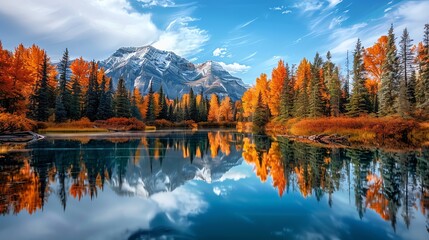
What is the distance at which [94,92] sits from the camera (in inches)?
2174

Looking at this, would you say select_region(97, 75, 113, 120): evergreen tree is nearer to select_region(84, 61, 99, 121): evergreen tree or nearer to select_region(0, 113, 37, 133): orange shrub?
select_region(84, 61, 99, 121): evergreen tree

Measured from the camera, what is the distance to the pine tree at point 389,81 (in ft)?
133

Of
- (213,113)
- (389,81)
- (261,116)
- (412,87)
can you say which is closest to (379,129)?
(389,81)

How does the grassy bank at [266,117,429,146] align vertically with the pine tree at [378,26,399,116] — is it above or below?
below

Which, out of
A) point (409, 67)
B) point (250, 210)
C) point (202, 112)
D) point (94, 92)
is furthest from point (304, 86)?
point (202, 112)

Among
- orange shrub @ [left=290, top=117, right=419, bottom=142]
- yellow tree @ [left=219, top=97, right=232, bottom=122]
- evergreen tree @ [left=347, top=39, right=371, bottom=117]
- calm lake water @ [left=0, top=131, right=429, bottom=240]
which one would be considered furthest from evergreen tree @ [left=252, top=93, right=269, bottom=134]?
calm lake water @ [left=0, top=131, right=429, bottom=240]

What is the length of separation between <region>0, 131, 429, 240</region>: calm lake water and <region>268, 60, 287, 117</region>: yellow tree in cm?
4947

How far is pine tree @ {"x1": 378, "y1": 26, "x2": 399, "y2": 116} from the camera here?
40.5m

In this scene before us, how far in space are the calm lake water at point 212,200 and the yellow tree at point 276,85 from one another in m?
49.5

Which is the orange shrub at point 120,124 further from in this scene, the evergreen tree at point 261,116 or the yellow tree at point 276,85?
the yellow tree at point 276,85

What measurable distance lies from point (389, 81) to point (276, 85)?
2522 centimetres

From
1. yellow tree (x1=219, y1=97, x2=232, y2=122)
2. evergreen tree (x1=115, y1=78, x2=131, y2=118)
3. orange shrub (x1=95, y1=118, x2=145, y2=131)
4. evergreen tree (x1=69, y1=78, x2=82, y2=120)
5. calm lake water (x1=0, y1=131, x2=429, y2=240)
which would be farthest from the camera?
yellow tree (x1=219, y1=97, x2=232, y2=122)

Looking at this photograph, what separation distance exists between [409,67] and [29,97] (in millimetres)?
58234

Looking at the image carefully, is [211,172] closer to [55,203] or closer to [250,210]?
[250,210]
